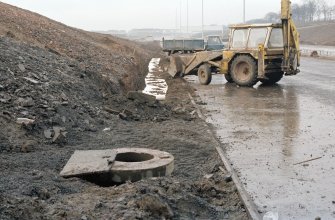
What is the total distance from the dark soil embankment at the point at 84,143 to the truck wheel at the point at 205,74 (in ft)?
13.0

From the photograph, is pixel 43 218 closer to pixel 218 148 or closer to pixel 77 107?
pixel 218 148

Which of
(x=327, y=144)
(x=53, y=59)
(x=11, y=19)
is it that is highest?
(x=11, y=19)

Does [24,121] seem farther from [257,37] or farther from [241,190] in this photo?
[257,37]

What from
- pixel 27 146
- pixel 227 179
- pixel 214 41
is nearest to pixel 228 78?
pixel 27 146

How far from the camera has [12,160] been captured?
23.6 ft

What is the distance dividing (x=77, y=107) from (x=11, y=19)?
1163 centimetres

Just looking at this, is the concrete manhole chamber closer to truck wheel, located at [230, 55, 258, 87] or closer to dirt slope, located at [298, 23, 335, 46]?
truck wheel, located at [230, 55, 258, 87]

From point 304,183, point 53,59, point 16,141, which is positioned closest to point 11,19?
point 53,59

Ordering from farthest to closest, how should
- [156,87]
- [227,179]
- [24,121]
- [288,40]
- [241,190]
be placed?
1. [156,87]
2. [288,40]
3. [24,121]
4. [227,179]
5. [241,190]

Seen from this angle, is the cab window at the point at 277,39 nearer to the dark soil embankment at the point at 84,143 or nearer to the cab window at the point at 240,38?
the cab window at the point at 240,38

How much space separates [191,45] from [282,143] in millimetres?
25471

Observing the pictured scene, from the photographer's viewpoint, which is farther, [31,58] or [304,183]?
[31,58]

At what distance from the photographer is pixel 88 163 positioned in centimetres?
697

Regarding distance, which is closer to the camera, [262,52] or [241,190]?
[241,190]
